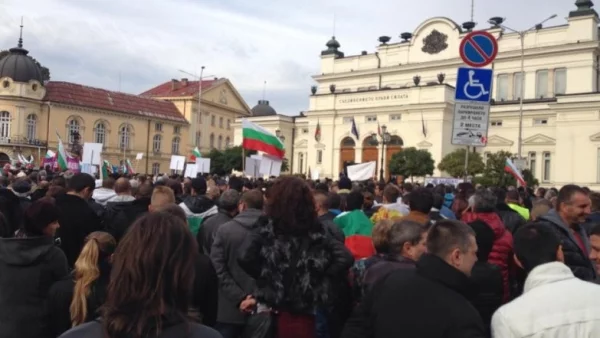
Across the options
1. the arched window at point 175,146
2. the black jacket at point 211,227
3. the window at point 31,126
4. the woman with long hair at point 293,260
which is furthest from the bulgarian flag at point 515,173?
the arched window at point 175,146

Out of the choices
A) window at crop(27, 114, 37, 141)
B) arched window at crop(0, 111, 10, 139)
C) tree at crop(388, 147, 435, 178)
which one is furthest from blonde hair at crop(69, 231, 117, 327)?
window at crop(27, 114, 37, 141)

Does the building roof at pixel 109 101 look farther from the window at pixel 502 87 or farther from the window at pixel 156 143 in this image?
the window at pixel 502 87

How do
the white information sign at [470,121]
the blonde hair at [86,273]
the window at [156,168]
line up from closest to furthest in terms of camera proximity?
the blonde hair at [86,273]
the white information sign at [470,121]
the window at [156,168]

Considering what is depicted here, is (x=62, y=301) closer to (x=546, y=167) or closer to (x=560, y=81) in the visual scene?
(x=546, y=167)

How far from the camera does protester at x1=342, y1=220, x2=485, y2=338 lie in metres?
2.89

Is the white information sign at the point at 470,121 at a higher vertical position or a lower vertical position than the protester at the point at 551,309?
higher

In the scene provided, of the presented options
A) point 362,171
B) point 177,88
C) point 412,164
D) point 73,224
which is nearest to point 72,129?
point 177,88

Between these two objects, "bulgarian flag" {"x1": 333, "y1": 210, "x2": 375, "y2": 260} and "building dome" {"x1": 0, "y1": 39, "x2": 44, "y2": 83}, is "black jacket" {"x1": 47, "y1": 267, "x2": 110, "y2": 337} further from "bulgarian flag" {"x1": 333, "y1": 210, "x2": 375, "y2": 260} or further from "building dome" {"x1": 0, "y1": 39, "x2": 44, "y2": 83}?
"building dome" {"x1": 0, "y1": 39, "x2": 44, "y2": 83}

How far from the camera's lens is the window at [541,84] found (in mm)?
53625

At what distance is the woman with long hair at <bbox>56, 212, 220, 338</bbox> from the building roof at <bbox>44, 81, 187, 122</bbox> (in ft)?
202

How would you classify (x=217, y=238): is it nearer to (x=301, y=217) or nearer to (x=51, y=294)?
(x=301, y=217)

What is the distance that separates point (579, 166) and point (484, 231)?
4575cm

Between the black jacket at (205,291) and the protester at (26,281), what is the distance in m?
0.97

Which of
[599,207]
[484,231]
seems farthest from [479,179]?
[484,231]
